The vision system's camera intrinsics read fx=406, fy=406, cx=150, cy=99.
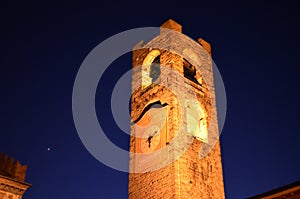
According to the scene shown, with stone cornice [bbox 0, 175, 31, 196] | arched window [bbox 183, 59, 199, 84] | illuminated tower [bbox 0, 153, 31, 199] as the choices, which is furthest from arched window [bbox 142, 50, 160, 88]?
stone cornice [bbox 0, 175, 31, 196]

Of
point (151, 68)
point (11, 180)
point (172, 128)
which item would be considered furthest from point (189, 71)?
point (11, 180)

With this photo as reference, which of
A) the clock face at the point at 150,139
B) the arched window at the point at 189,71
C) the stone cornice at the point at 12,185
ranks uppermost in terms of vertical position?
the arched window at the point at 189,71

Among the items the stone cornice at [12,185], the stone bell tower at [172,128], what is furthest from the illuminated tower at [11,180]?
the stone bell tower at [172,128]

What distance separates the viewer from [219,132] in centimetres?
1861

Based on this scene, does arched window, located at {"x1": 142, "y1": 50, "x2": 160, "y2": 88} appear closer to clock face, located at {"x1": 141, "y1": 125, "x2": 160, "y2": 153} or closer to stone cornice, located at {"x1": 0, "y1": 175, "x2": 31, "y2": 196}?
clock face, located at {"x1": 141, "y1": 125, "x2": 160, "y2": 153}

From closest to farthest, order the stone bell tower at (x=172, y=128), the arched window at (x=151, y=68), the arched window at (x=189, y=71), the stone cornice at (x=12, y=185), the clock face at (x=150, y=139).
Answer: the stone cornice at (x=12, y=185) < the stone bell tower at (x=172, y=128) < the clock face at (x=150, y=139) < the arched window at (x=189, y=71) < the arched window at (x=151, y=68)

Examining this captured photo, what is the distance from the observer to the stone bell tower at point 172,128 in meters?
15.8

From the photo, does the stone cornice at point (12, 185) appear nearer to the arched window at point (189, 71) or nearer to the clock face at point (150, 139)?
the clock face at point (150, 139)

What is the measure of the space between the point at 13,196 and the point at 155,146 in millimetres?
6668

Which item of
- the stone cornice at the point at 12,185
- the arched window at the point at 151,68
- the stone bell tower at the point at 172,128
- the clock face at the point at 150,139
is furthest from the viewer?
the arched window at the point at 151,68

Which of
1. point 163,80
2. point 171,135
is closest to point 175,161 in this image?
point 171,135

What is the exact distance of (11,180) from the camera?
457 inches

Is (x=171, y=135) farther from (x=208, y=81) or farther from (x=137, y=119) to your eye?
(x=208, y=81)

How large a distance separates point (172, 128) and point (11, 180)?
6988 millimetres
